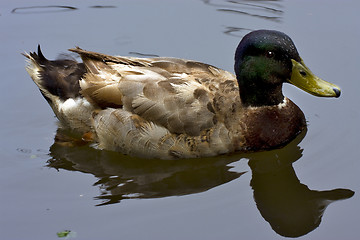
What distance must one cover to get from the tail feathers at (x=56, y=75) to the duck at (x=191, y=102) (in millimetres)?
18

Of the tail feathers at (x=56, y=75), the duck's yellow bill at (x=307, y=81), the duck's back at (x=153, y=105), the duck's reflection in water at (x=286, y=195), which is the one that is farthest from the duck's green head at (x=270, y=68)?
the tail feathers at (x=56, y=75)

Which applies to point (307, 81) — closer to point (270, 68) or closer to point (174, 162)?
point (270, 68)

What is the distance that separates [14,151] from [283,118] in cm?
318

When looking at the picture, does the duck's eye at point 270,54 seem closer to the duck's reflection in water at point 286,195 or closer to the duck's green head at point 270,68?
the duck's green head at point 270,68

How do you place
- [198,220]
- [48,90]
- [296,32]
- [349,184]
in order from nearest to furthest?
[198,220] → [349,184] → [48,90] → [296,32]

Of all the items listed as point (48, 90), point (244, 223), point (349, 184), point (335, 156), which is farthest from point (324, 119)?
point (48, 90)

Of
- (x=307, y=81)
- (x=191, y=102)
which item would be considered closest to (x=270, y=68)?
(x=307, y=81)

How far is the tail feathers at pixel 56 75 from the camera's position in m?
7.92

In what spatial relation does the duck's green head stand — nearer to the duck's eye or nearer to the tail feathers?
the duck's eye

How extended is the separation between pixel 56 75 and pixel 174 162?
186cm

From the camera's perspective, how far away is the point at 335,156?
755 cm

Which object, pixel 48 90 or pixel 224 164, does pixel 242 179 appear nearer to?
pixel 224 164

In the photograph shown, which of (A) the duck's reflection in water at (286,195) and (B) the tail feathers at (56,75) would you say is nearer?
(A) the duck's reflection in water at (286,195)

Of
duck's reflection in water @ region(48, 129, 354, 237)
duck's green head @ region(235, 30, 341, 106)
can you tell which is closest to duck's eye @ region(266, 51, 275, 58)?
duck's green head @ region(235, 30, 341, 106)
